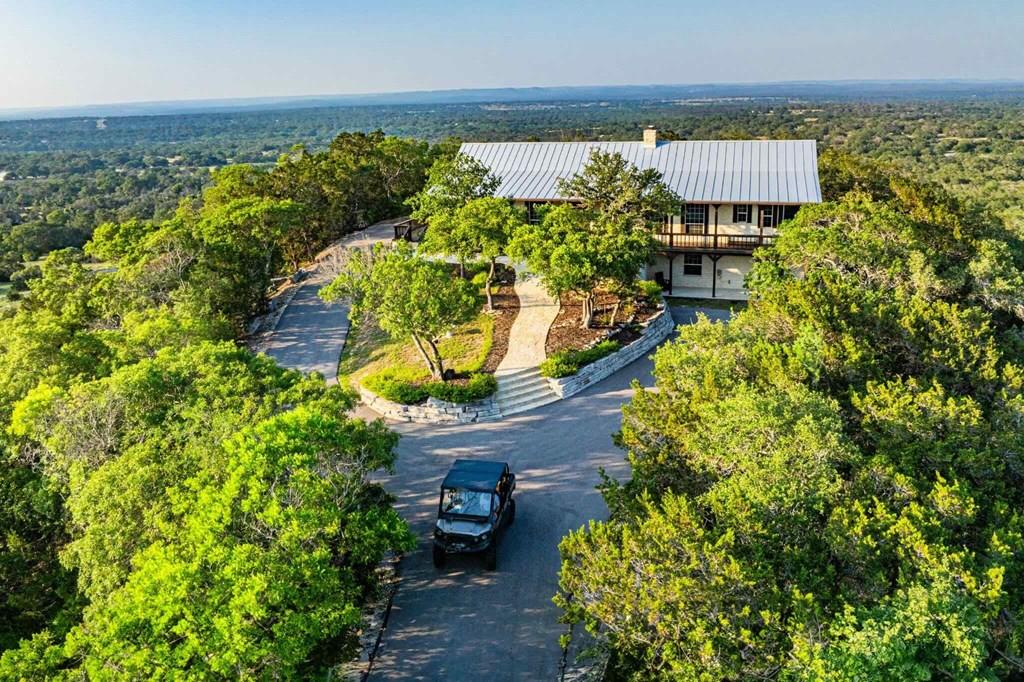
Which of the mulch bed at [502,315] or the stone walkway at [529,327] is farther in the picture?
the mulch bed at [502,315]

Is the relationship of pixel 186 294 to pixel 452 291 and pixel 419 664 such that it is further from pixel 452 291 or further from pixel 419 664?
pixel 419 664

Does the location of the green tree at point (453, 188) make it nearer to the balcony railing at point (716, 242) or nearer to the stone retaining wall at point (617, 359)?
the balcony railing at point (716, 242)

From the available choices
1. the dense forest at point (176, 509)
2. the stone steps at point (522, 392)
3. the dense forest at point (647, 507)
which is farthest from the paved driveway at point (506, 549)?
the dense forest at point (176, 509)

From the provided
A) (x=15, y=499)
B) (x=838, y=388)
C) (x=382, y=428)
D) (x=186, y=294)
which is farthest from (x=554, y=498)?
(x=186, y=294)

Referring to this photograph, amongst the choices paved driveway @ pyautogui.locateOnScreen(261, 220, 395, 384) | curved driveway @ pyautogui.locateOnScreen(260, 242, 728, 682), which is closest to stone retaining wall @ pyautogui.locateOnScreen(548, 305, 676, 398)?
curved driveway @ pyautogui.locateOnScreen(260, 242, 728, 682)

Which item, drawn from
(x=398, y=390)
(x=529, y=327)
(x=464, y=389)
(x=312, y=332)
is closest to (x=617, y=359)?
(x=529, y=327)

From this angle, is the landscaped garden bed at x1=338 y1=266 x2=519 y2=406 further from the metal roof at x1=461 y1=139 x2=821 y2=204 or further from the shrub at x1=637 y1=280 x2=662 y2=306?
the metal roof at x1=461 y1=139 x2=821 y2=204
